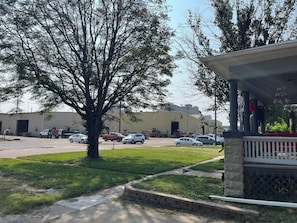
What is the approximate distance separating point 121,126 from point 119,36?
5131 centimetres

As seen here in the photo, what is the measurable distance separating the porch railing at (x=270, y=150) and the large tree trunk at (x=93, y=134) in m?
10.8

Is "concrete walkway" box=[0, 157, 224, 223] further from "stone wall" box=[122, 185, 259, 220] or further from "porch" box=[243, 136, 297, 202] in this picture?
"porch" box=[243, 136, 297, 202]

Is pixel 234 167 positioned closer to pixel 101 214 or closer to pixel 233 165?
pixel 233 165

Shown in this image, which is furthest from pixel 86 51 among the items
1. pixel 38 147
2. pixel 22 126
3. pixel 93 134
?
pixel 22 126

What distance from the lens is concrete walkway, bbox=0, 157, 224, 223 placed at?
5.21m

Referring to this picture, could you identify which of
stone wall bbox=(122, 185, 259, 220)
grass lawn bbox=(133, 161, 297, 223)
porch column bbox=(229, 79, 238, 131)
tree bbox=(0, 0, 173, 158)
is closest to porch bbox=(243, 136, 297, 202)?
porch column bbox=(229, 79, 238, 131)

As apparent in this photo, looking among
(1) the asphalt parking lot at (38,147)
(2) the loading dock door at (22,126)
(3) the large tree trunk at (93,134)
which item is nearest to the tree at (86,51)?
(3) the large tree trunk at (93,134)

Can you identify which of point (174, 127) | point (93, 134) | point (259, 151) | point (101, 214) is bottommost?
point (101, 214)

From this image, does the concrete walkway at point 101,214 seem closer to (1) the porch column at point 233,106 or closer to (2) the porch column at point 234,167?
(2) the porch column at point 234,167

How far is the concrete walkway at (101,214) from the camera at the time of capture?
5.21 m

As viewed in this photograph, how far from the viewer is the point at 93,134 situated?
1620cm

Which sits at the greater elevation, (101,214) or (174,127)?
(174,127)

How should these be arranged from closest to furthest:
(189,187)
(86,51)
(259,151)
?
(259,151), (189,187), (86,51)

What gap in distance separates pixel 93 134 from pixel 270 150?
1144cm
